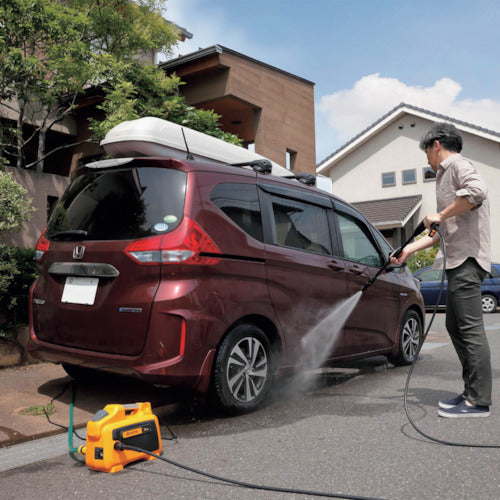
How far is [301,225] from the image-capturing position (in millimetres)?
4785

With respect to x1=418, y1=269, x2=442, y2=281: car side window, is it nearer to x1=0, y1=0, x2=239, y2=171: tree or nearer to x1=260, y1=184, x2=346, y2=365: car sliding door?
x1=0, y1=0, x2=239, y2=171: tree

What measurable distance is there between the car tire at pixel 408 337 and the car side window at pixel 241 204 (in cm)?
254

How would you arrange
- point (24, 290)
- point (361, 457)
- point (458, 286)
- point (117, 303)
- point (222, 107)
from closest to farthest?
point (361, 457) < point (117, 303) < point (458, 286) < point (24, 290) < point (222, 107)

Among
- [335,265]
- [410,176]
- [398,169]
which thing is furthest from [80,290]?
[398,169]

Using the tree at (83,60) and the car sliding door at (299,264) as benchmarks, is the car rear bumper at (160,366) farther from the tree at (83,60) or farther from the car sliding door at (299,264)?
the tree at (83,60)

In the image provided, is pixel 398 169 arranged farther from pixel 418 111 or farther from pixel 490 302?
pixel 490 302

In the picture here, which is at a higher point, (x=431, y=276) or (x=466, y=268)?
(x=466, y=268)

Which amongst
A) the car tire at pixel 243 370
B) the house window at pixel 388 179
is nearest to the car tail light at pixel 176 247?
the car tire at pixel 243 370

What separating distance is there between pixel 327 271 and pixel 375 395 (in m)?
1.14

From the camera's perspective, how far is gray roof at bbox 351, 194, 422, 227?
2589cm

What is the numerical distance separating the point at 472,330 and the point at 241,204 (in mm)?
1909

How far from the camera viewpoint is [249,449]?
3.37m

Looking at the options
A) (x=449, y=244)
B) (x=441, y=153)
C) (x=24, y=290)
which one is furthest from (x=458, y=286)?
(x=24, y=290)

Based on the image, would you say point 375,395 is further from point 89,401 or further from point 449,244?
point 89,401
